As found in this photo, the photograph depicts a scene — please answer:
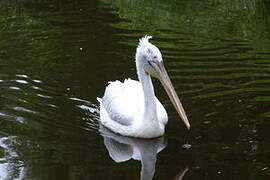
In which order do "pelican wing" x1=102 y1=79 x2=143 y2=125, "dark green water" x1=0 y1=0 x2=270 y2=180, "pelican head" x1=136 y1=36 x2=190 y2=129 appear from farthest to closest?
"pelican wing" x1=102 y1=79 x2=143 y2=125, "pelican head" x1=136 y1=36 x2=190 y2=129, "dark green water" x1=0 y1=0 x2=270 y2=180

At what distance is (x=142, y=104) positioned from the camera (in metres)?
7.70

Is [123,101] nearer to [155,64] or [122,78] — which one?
[155,64]

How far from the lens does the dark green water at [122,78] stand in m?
6.70

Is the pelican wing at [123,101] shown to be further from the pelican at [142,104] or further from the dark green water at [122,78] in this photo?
the dark green water at [122,78]

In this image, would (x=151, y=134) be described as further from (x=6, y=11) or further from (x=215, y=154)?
(x=6, y=11)

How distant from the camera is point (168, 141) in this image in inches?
287

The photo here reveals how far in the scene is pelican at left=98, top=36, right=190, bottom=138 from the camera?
7266 mm

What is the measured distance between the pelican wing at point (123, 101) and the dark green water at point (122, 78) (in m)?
0.25

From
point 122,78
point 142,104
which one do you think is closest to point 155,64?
point 142,104

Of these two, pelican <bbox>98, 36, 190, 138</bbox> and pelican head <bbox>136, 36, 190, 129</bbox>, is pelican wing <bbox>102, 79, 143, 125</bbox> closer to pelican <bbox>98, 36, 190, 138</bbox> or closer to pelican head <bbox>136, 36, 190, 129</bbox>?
pelican <bbox>98, 36, 190, 138</bbox>

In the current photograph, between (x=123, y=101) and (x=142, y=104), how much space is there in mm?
226

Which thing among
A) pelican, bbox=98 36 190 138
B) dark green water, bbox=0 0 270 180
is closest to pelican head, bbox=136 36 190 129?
pelican, bbox=98 36 190 138

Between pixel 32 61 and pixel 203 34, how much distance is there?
3.23 m

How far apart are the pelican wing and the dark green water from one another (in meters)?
0.25
